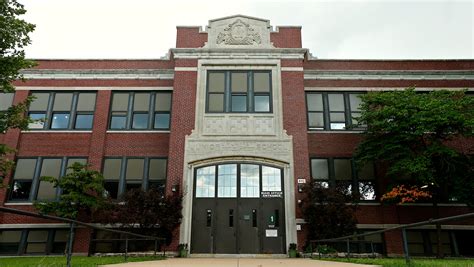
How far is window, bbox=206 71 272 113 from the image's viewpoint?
1800cm

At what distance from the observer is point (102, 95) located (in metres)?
19.7

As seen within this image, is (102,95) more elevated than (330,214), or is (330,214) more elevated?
(102,95)

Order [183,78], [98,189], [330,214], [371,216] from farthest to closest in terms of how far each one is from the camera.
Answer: [183,78] < [371,216] < [98,189] < [330,214]

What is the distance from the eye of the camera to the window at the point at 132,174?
1805 cm

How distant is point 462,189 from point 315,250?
22.6 feet

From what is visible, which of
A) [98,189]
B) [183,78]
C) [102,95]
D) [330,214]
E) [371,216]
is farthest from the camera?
[102,95]

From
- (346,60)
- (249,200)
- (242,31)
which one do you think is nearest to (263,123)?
(249,200)

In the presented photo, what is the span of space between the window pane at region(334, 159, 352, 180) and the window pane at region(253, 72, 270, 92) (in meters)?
5.38

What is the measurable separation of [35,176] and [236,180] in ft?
35.3

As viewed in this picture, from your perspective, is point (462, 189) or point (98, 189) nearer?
point (462, 189)

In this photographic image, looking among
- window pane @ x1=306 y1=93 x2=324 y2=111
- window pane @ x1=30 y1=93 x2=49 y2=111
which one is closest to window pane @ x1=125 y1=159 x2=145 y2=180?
window pane @ x1=30 y1=93 x2=49 y2=111

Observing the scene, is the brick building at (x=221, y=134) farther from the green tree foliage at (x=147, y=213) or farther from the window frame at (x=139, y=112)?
the green tree foliage at (x=147, y=213)

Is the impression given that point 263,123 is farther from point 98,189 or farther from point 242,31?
point 98,189

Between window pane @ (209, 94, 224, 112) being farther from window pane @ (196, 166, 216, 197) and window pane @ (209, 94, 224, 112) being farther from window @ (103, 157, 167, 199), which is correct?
window @ (103, 157, 167, 199)
